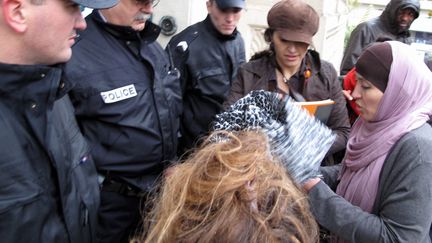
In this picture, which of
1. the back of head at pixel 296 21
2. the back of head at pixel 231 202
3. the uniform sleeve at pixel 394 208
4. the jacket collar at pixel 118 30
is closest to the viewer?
the back of head at pixel 231 202

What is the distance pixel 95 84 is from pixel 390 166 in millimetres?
1294

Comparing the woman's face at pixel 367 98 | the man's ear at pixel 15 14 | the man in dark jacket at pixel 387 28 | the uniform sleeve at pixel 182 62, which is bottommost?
the man in dark jacket at pixel 387 28

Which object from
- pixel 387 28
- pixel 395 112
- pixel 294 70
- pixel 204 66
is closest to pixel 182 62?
pixel 204 66

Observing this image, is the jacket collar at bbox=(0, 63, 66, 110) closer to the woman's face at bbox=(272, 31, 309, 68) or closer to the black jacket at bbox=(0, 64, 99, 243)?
the black jacket at bbox=(0, 64, 99, 243)

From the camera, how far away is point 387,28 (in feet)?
16.3

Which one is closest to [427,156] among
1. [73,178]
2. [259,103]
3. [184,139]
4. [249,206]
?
[259,103]

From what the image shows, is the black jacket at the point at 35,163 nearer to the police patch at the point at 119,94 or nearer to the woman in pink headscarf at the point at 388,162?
the police patch at the point at 119,94

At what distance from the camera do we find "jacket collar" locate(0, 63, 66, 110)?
123 centimetres

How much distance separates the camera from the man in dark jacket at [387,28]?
4797mm

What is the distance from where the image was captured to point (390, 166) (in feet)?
5.43

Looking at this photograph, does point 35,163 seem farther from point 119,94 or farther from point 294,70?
point 294,70

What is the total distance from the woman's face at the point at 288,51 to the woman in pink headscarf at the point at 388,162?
0.53 meters

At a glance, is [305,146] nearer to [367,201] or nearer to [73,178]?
A: [367,201]

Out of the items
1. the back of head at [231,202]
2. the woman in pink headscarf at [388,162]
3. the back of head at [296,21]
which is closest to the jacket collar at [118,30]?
the back of head at [296,21]
